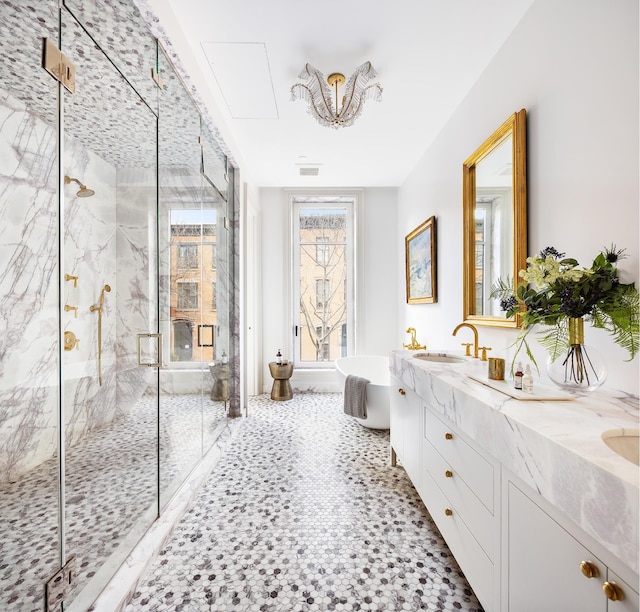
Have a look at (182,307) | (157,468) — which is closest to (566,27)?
(182,307)

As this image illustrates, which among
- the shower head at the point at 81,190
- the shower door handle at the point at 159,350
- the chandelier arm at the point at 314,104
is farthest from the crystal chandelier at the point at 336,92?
the shower door handle at the point at 159,350

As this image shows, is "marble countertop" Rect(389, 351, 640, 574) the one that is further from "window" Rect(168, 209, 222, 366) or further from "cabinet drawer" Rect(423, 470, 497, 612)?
"window" Rect(168, 209, 222, 366)

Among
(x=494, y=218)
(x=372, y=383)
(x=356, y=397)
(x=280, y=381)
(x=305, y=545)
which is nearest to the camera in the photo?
(x=305, y=545)

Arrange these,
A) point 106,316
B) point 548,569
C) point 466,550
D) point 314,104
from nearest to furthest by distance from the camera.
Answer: point 548,569 → point 466,550 → point 106,316 → point 314,104

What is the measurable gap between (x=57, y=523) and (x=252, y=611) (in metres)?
0.75

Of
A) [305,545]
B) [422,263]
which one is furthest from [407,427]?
[422,263]

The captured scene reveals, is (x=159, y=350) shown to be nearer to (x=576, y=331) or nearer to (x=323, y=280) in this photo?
(x=576, y=331)

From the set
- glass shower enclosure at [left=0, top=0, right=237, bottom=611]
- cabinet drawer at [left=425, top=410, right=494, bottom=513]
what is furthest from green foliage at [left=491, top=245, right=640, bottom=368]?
glass shower enclosure at [left=0, top=0, right=237, bottom=611]

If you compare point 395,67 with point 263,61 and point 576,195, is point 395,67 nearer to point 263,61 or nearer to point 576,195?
point 263,61

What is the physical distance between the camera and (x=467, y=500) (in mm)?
1231

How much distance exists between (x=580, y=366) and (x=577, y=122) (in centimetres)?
94

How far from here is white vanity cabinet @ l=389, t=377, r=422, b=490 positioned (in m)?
1.78

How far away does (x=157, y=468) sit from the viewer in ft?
5.66

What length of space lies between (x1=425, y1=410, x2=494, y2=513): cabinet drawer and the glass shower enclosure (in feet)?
4.53
